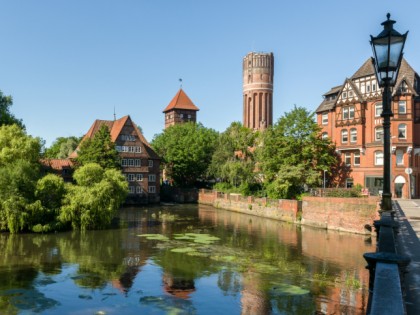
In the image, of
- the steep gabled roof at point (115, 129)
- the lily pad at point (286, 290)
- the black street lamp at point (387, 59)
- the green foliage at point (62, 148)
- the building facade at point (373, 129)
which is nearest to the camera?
the black street lamp at point (387, 59)

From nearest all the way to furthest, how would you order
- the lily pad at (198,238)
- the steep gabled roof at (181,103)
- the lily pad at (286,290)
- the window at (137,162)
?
the lily pad at (286,290)
the lily pad at (198,238)
the window at (137,162)
the steep gabled roof at (181,103)

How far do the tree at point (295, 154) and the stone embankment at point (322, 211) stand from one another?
8.39ft

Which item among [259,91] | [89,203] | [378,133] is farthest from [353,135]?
[259,91]

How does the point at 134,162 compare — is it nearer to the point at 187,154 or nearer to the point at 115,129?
the point at 115,129

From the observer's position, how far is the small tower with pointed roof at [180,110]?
379 ft

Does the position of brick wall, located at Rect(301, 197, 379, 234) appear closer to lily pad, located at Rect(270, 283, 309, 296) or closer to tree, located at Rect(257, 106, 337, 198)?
tree, located at Rect(257, 106, 337, 198)

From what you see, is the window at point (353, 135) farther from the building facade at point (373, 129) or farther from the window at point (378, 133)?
the window at point (378, 133)

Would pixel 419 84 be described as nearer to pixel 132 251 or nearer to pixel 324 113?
pixel 324 113

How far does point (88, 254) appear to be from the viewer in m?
29.3

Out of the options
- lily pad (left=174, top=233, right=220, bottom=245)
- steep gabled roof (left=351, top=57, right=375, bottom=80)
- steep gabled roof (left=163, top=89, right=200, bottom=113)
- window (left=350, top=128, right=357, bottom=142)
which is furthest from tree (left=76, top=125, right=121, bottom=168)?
steep gabled roof (left=163, top=89, right=200, bottom=113)

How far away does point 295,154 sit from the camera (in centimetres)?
5222

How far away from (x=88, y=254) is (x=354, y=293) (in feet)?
59.5

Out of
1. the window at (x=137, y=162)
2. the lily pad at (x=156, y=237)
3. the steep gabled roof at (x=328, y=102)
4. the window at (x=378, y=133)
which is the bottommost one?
the lily pad at (x=156, y=237)

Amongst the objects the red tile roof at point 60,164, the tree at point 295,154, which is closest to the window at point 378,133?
the tree at point 295,154
